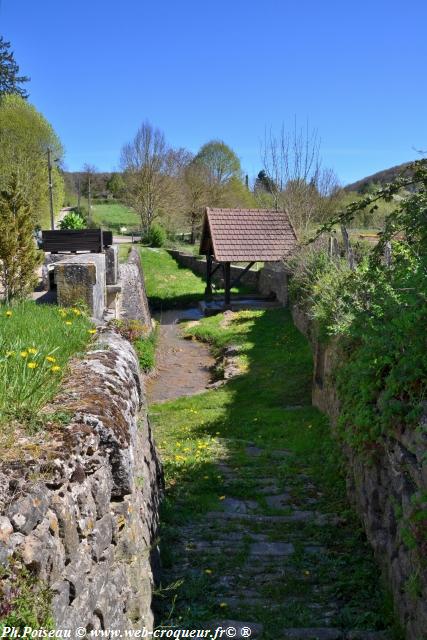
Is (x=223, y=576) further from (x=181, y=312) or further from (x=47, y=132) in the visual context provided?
(x=47, y=132)

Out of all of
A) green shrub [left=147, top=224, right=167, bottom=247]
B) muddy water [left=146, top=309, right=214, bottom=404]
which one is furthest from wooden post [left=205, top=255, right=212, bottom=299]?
green shrub [left=147, top=224, right=167, bottom=247]

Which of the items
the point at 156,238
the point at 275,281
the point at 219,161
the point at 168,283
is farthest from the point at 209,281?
the point at 219,161

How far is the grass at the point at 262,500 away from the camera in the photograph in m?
3.78

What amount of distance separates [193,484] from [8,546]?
4.38 metres

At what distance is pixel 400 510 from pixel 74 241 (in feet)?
24.9

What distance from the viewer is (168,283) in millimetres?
25500

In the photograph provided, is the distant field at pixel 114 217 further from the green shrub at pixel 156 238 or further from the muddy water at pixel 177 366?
the muddy water at pixel 177 366

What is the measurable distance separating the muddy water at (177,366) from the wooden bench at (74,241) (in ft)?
12.4

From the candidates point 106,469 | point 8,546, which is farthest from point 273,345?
point 8,546

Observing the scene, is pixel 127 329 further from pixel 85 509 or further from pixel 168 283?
pixel 168 283

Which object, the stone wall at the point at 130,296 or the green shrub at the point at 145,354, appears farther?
the stone wall at the point at 130,296

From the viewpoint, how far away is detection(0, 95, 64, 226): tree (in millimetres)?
29672

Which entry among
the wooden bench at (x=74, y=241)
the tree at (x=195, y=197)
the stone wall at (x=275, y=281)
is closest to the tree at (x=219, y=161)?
the tree at (x=195, y=197)

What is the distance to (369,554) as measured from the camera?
14.9ft
